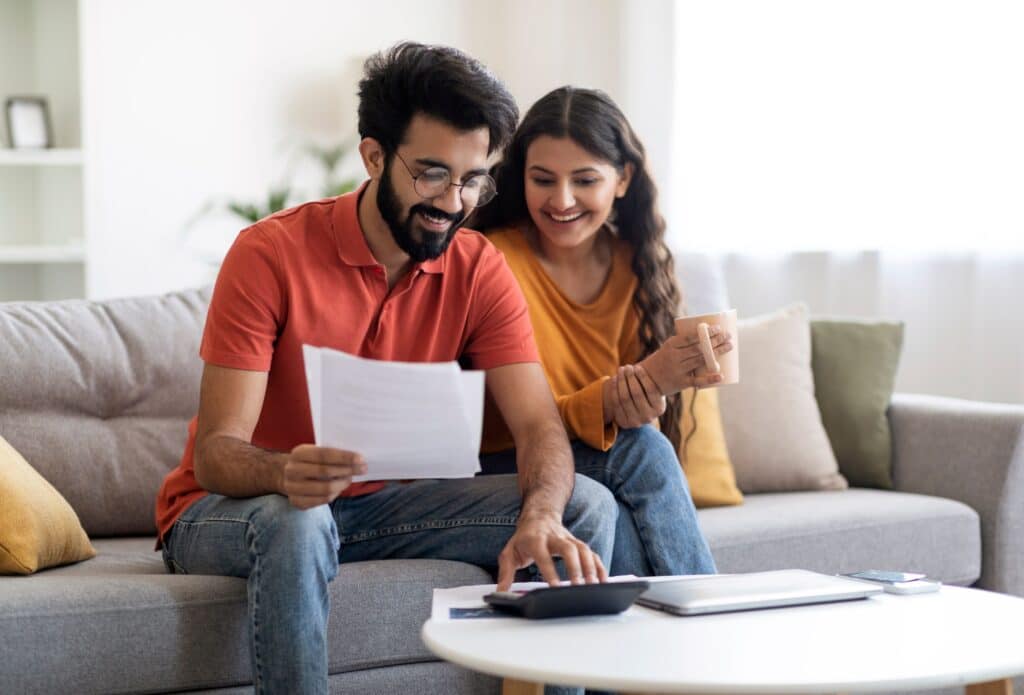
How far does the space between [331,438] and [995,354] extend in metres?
2.51

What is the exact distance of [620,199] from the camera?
7.90ft

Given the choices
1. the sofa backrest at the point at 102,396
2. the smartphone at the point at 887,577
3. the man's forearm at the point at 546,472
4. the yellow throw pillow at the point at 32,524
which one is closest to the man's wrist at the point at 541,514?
the man's forearm at the point at 546,472

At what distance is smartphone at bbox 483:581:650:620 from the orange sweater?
2.62ft

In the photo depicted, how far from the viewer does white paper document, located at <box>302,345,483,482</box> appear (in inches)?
53.6

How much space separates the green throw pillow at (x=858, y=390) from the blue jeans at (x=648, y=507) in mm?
956

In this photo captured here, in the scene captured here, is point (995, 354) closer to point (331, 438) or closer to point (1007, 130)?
point (1007, 130)


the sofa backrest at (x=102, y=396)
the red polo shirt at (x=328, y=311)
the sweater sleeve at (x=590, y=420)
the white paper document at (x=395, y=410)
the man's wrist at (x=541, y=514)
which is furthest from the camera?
the sofa backrest at (x=102, y=396)

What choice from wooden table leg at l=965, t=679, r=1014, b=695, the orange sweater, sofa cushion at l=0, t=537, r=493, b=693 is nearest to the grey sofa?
sofa cushion at l=0, t=537, r=493, b=693

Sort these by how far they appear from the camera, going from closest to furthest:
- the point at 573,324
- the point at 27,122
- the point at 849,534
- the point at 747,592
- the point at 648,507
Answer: the point at 747,592 < the point at 648,507 < the point at 573,324 < the point at 849,534 < the point at 27,122

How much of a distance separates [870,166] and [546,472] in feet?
7.42

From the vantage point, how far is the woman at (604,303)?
1.98 meters

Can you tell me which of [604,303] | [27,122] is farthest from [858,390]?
[27,122]

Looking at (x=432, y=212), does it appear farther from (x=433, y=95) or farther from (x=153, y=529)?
(x=153, y=529)

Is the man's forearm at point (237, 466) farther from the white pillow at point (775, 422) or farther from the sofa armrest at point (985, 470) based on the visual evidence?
the sofa armrest at point (985, 470)
